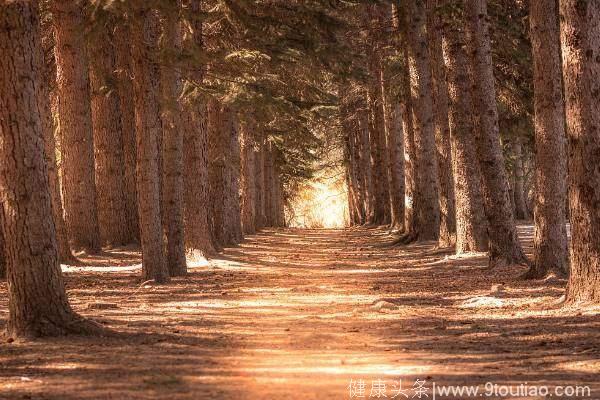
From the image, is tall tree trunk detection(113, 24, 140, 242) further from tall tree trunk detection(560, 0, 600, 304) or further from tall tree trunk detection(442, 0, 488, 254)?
tall tree trunk detection(560, 0, 600, 304)

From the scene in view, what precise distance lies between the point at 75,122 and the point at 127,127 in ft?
4.37

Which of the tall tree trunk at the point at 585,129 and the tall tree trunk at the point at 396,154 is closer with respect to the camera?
the tall tree trunk at the point at 585,129

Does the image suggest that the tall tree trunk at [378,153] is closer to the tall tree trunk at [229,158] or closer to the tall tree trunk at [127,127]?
the tall tree trunk at [229,158]

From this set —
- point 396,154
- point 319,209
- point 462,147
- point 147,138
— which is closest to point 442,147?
point 462,147

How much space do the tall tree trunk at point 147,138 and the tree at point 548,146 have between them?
256 inches

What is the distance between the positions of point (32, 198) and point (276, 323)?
339cm

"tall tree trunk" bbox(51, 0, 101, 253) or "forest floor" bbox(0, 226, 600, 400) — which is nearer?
"forest floor" bbox(0, 226, 600, 400)

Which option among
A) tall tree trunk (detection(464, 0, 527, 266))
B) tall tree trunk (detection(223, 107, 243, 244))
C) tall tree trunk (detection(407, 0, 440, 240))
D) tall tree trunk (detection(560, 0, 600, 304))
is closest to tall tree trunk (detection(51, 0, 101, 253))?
tall tree trunk (detection(223, 107, 243, 244))

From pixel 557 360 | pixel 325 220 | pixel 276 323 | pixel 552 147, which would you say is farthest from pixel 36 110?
pixel 325 220

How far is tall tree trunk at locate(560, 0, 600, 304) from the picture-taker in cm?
1121

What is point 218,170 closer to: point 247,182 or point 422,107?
point 422,107

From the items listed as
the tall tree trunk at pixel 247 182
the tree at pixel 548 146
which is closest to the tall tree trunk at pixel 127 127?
the tree at pixel 548 146

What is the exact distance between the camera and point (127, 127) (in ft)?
75.6

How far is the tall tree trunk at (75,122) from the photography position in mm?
21953
